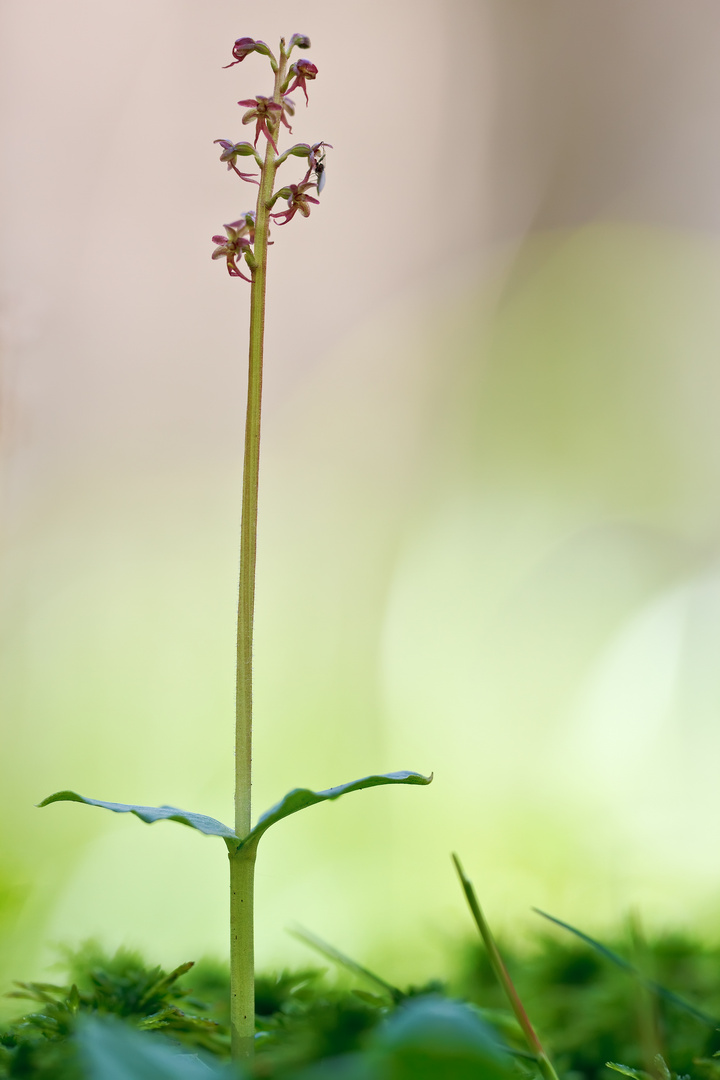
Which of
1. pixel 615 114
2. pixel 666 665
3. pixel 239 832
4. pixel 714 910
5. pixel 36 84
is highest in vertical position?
pixel 615 114

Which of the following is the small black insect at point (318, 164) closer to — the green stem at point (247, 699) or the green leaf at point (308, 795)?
the green stem at point (247, 699)

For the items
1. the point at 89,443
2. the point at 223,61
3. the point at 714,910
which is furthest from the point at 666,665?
the point at 223,61

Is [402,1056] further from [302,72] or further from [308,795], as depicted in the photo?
[302,72]

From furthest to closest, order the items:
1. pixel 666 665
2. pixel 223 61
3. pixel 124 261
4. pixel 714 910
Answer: pixel 223 61 → pixel 124 261 → pixel 666 665 → pixel 714 910

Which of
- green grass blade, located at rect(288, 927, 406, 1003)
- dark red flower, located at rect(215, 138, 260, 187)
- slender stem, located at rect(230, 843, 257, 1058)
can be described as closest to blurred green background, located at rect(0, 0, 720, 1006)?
green grass blade, located at rect(288, 927, 406, 1003)

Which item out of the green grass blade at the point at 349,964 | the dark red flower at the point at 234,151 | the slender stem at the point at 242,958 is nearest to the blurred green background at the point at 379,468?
the green grass blade at the point at 349,964

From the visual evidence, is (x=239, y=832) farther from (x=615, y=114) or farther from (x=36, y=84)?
(x=615, y=114)
